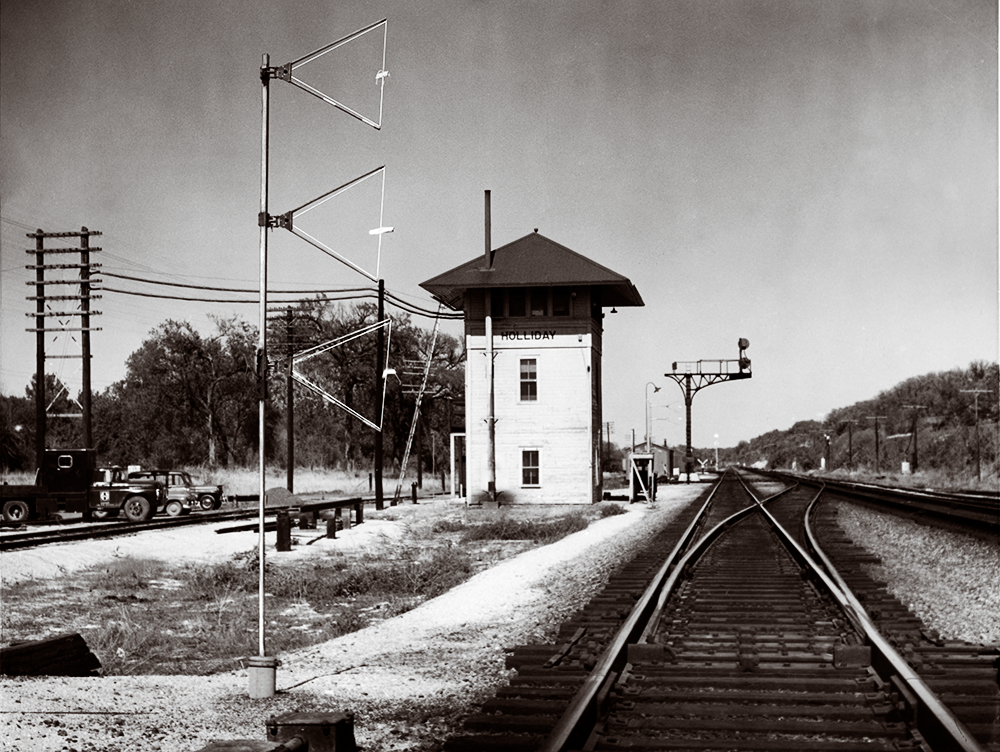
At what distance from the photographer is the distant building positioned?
1575 inches

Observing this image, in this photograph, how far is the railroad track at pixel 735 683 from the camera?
5691 millimetres

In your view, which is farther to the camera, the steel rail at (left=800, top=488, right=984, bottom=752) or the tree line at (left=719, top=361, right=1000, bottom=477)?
the tree line at (left=719, top=361, right=1000, bottom=477)

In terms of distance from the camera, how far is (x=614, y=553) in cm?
1875

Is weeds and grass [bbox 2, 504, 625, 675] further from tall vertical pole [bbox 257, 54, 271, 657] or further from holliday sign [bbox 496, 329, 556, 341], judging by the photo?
holliday sign [bbox 496, 329, 556, 341]

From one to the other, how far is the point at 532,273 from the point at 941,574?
2623 cm

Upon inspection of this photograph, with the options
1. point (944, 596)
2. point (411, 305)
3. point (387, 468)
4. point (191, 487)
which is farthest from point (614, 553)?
point (387, 468)

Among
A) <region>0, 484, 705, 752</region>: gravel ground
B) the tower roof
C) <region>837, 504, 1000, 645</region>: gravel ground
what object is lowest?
<region>837, 504, 1000, 645</region>: gravel ground

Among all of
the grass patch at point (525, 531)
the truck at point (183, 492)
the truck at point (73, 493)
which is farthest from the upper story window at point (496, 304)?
the truck at point (73, 493)

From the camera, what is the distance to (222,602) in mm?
15406

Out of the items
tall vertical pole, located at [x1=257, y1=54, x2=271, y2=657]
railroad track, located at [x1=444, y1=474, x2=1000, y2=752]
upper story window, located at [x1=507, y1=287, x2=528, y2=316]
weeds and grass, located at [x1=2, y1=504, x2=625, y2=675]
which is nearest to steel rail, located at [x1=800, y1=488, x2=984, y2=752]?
railroad track, located at [x1=444, y1=474, x2=1000, y2=752]

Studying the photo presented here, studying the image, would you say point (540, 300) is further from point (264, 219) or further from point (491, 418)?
point (264, 219)

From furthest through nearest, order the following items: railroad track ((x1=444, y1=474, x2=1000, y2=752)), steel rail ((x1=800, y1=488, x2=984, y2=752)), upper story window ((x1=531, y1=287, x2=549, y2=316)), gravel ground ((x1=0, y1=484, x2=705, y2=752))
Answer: upper story window ((x1=531, y1=287, x2=549, y2=316)) < gravel ground ((x1=0, y1=484, x2=705, y2=752)) < railroad track ((x1=444, y1=474, x2=1000, y2=752)) < steel rail ((x1=800, y1=488, x2=984, y2=752))

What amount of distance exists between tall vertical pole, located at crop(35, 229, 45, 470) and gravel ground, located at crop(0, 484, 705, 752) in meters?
26.5

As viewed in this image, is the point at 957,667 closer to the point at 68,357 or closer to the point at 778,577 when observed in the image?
the point at 778,577
